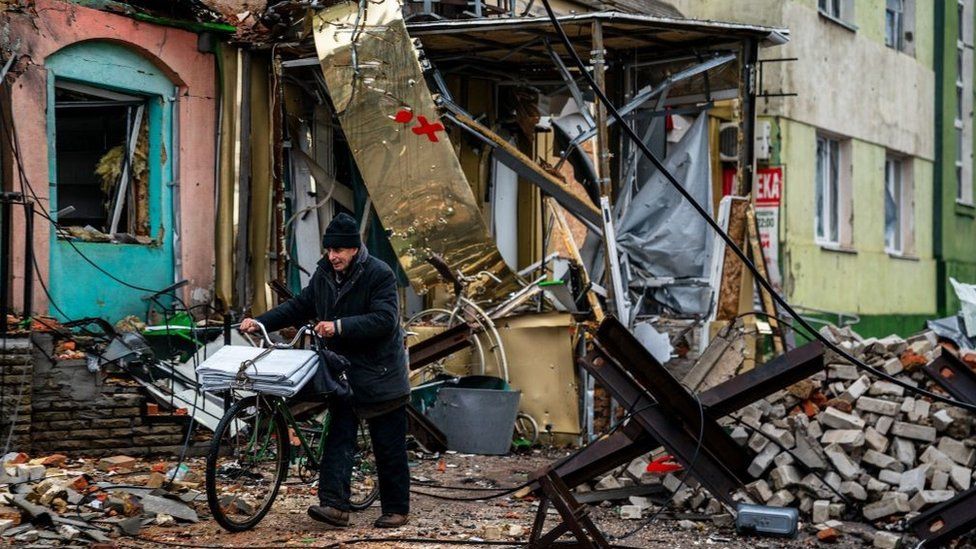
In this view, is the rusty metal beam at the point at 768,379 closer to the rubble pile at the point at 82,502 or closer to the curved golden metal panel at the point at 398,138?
the rubble pile at the point at 82,502

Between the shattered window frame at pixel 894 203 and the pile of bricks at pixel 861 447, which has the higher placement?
the shattered window frame at pixel 894 203

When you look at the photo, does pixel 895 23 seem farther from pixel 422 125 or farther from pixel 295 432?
pixel 295 432

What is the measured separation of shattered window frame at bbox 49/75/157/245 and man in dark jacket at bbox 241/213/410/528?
4586 millimetres

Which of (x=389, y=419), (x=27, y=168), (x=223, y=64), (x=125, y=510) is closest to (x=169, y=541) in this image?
(x=125, y=510)

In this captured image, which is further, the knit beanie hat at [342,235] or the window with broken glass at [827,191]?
the window with broken glass at [827,191]

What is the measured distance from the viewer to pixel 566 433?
502 inches

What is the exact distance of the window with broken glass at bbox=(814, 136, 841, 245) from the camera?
20672 mm

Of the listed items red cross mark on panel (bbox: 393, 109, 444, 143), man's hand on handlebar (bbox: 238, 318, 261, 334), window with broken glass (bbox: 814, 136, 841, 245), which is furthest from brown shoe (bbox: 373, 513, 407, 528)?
window with broken glass (bbox: 814, 136, 841, 245)

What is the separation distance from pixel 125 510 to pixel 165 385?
9.36ft

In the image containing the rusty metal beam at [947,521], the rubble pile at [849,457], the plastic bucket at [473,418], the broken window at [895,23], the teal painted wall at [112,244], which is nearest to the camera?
the rusty metal beam at [947,521]

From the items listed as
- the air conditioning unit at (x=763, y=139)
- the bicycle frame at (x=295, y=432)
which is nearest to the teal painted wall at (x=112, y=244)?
the bicycle frame at (x=295, y=432)

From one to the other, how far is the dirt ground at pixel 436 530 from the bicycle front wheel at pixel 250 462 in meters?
0.13

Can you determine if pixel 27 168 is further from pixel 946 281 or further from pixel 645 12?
pixel 946 281

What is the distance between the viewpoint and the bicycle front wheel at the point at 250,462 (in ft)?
26.8
